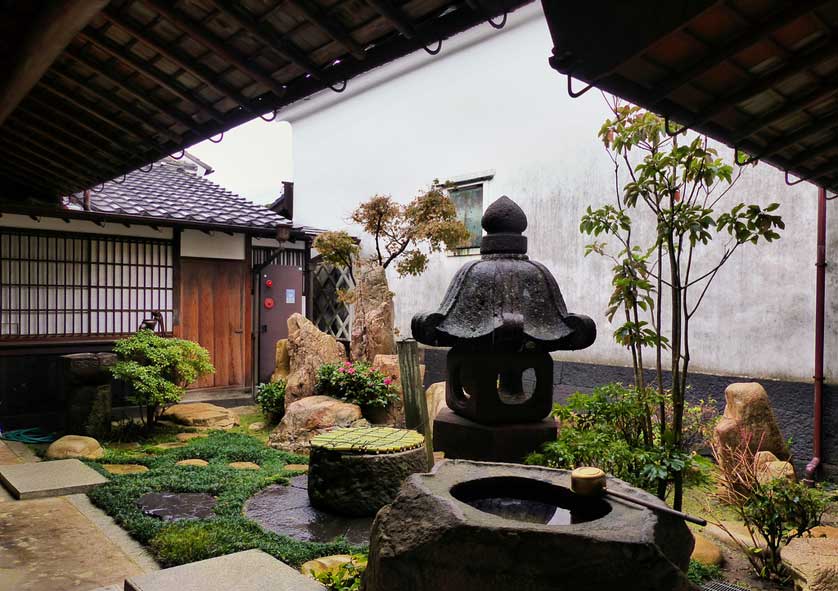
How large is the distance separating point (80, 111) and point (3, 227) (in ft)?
16.5

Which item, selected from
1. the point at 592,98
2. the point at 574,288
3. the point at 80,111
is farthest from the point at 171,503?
the point at 592,98

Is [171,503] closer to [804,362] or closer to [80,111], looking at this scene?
[80,111]

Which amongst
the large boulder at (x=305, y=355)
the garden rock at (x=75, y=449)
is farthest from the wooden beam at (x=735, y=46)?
the large boulder at (x=305, y=355)

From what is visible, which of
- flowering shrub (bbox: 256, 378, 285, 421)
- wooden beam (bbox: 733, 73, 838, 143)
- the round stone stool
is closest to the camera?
wooden beam (bbox: 733, 73, 838, 143)

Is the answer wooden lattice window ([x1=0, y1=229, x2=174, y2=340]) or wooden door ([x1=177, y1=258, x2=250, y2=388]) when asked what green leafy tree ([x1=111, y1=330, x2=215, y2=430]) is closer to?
wooden lattice window ([x1=0, y1=229, x2=174, y2=340])

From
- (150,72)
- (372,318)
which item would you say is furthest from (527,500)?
(372,318)

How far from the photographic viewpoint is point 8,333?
10109 millimetres

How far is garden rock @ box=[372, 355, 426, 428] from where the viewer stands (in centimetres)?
1012

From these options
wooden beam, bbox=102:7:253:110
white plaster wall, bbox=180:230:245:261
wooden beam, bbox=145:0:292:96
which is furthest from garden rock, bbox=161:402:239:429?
wooden beam, bbox=145:0:292:96

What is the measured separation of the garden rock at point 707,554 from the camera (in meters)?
5.12

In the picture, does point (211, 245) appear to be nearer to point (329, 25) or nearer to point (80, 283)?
point (80, 283)

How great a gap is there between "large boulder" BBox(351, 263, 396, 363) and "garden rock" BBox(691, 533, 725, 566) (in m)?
7.08

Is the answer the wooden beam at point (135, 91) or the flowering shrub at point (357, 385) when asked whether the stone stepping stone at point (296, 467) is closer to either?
the flowering shrub at point (357, 385)

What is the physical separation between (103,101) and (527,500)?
5.57 metres
